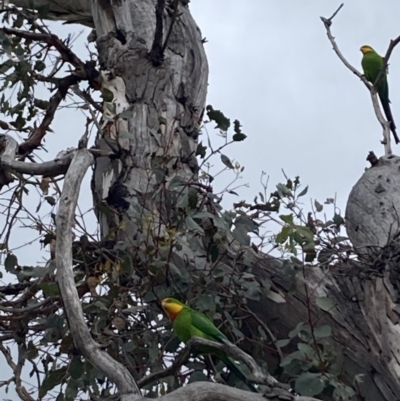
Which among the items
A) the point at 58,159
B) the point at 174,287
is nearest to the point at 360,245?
the point at 174,287

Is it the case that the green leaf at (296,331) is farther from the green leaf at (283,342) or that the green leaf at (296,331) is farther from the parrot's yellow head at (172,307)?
the parrot's yellow head at (172,307)

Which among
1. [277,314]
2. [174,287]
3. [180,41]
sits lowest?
[277,314]

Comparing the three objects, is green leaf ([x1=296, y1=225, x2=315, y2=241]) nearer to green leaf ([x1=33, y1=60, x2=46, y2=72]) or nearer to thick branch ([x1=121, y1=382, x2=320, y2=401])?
thick branch ([x1=121, y1=382, x2=320, y2=401])

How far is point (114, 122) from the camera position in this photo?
10.2 ft

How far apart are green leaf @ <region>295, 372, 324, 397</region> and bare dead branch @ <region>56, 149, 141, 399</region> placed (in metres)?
0.65

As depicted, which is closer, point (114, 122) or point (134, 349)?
point (134, 349)

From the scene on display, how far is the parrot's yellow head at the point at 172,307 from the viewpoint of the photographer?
2.64 m

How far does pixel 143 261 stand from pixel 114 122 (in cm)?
60

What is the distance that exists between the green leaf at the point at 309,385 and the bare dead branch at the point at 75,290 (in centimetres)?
65

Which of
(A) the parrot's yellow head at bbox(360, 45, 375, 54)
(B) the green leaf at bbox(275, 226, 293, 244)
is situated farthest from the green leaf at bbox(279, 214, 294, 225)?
(A) the parrot's yellow head at bbox(360, 45, 375, 54)

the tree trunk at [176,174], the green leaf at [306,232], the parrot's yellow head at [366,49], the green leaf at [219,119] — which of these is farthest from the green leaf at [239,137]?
the parrot's yellow head at [366,49]

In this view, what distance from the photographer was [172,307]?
2.66 meters

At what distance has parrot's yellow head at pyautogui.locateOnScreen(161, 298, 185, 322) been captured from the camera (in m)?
2.64

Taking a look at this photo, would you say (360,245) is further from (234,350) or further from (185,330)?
(234,350)
